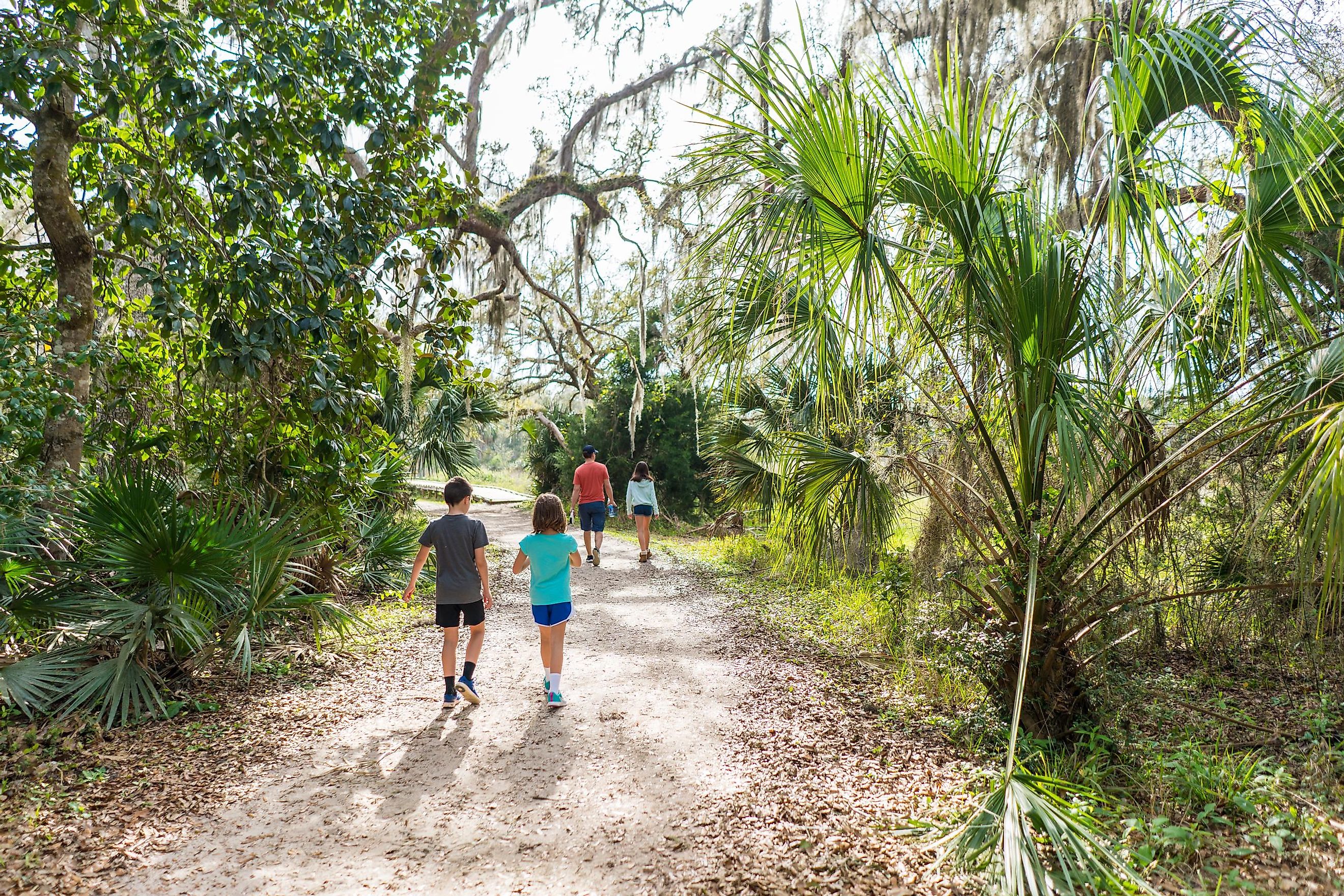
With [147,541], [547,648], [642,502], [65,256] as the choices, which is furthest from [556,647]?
[642,502]

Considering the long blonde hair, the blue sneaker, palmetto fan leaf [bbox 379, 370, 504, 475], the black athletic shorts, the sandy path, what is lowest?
the sandy path

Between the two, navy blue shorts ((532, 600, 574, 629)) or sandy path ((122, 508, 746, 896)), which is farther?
navy blue shorts ((532, 600, 574, 629))

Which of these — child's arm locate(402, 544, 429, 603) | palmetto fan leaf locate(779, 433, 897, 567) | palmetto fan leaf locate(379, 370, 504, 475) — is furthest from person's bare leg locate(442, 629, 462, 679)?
palmetto fan leaf locate(379, 370, 504, 475)

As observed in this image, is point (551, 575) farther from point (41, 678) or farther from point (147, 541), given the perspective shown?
point (41, 678)

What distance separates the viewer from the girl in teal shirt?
498 cm

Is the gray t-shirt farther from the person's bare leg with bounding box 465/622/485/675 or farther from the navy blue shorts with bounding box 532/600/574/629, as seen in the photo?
the navy blue shorts with bounding box 532/600/574/629

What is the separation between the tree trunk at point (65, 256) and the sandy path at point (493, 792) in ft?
8.28

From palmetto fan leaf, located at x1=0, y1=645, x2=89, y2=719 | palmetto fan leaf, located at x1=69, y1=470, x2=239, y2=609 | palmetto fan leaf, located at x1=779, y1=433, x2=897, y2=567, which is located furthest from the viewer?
palmetto fan leaf, located at x1=779, y1=433, x2=897, y2=567

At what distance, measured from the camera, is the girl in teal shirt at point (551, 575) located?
4.98 m

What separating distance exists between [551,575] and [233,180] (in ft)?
9.90

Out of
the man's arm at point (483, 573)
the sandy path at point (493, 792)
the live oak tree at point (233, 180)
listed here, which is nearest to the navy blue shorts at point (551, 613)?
the man's arm at point (483, 573)

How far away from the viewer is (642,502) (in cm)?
1140

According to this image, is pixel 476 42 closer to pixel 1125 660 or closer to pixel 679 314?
pixel 679 314

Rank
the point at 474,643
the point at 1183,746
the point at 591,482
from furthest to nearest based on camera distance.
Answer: the point at 591,482
the point at 474,643
the point at 1183,746
